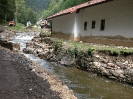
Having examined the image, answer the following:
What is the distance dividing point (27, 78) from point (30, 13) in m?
72.5

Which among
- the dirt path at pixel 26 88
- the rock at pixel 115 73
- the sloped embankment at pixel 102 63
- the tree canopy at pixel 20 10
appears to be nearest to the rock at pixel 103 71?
the sloped embankment at pixel 102 63

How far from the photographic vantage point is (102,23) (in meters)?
14.8

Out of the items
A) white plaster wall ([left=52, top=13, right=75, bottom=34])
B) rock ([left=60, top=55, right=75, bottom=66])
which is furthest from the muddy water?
white plaster wall ([left=52, top=13, right=75, bottom=34])

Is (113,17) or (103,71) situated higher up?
(113,17)

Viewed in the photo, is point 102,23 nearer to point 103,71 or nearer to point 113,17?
point 113,17

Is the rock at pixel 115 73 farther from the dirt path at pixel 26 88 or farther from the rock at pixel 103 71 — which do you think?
the dirt path at pixel 26 88

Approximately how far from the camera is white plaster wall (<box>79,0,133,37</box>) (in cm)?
1158

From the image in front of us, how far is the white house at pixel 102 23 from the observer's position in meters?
11.8

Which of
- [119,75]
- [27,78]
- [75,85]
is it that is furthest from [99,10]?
[27,78]

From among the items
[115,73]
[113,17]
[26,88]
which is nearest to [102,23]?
[113,17]

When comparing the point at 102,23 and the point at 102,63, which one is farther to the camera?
the point at 102,23

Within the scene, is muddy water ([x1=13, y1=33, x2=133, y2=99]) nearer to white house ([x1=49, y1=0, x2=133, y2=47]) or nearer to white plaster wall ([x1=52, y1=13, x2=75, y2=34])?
white house ([x1=49, y1=0, x2=133, y2=47])

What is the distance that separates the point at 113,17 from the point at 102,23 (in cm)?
180

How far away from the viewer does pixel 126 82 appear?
8242 millimetres
